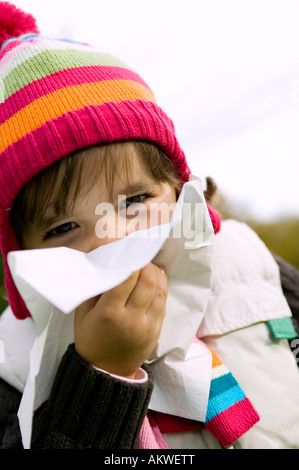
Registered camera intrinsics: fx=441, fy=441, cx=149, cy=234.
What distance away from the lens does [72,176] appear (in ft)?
2.95

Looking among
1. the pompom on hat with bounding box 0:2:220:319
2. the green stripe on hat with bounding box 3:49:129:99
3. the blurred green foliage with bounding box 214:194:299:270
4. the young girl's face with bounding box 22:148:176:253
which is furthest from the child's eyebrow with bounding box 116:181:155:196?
the blurred green foliage with bounding box 214:194:299:270

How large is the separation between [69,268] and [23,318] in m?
0.45

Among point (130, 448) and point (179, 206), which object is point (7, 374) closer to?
point (130, 448)

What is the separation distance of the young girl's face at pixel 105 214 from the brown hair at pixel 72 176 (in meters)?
0.01

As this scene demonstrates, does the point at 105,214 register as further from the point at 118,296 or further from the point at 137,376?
the point at 137,376

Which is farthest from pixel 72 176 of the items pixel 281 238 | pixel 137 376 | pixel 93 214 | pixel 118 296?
pixel 281 238

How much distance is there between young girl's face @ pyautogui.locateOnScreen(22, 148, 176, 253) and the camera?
874 mm

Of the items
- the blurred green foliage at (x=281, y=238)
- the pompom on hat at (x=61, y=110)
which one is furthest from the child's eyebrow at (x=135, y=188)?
the blurred green foliage at (x=281, y=238)

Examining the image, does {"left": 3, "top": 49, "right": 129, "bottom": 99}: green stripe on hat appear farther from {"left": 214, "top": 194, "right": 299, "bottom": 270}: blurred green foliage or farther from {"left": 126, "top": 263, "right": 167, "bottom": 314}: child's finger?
{"left": 214, "top": 194, "right": 299, "bottom": 270}: blurred green foliage

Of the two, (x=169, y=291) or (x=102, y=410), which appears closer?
(x=102, y=410)

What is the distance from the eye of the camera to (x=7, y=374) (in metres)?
1.06

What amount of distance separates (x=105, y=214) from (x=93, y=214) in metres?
0.02
